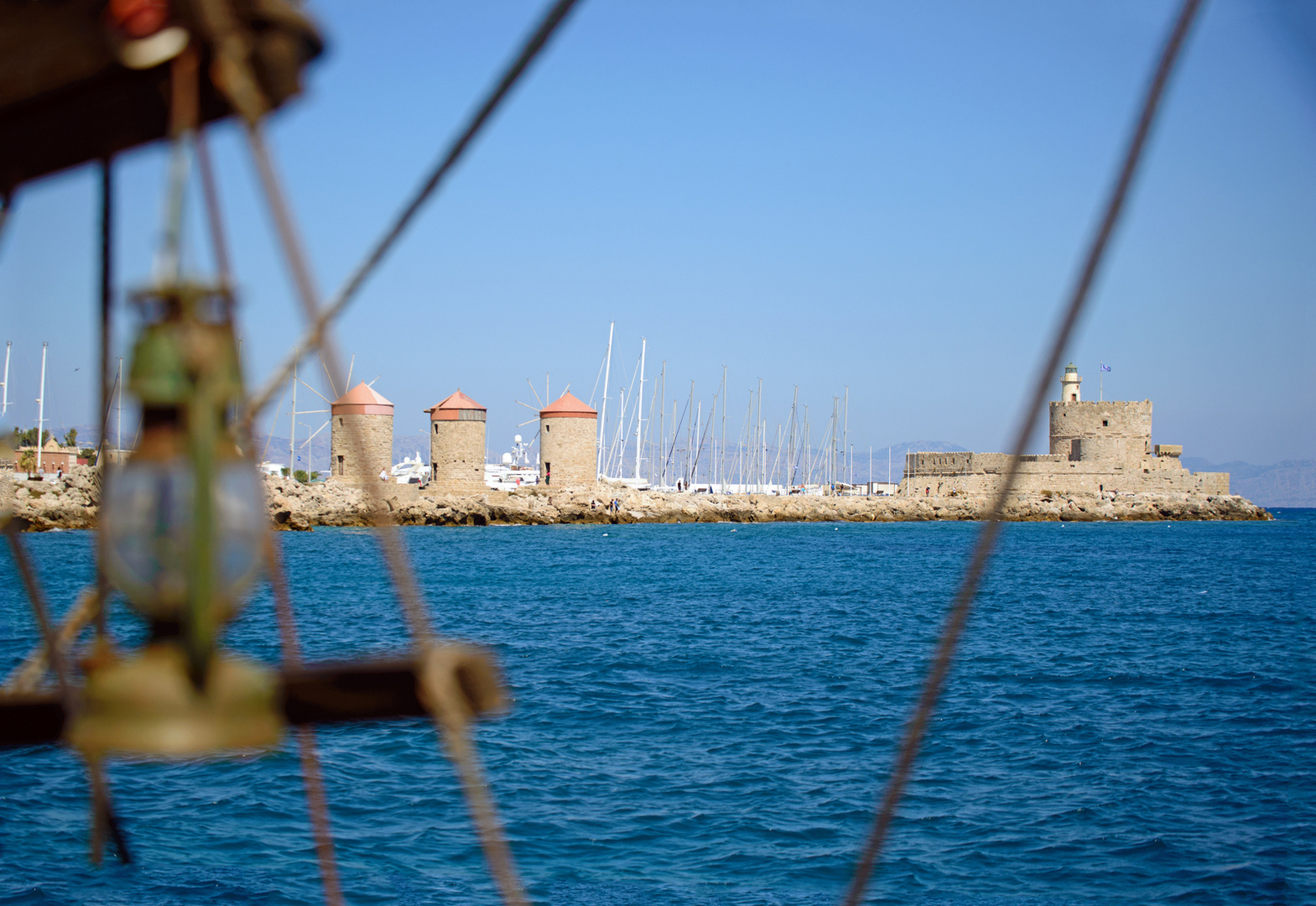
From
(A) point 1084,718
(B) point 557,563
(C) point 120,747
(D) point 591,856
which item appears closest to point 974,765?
(A) point 1084,718

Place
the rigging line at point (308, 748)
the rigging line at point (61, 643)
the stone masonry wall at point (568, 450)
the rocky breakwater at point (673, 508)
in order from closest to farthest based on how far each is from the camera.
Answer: the rigging line at point (308, 748) → the rigging line at point (61, 643) → the rocky breakwater at point (673, 508) → the stone masonry wall at point (568, 450)

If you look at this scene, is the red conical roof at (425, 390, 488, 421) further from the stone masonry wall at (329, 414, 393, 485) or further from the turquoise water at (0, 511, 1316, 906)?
the turquoise water at (0, 511, 1316, 906)

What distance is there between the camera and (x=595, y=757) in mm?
8305

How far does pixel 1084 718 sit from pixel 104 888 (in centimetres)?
839

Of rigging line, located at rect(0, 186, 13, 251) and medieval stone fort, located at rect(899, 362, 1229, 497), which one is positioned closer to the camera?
rigging line, located at rect(0, 186, 13, 251)

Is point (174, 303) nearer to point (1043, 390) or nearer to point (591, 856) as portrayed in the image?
point (1043, 390)

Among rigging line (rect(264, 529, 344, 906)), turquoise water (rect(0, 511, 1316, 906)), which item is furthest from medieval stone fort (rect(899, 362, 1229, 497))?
rigging line (rect(264, 529, 344, 906))

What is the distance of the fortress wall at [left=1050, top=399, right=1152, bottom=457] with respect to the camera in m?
53.3

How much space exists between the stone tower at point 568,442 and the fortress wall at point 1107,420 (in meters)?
24.8

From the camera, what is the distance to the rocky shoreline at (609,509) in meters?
34.8

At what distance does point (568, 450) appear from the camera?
45.4m

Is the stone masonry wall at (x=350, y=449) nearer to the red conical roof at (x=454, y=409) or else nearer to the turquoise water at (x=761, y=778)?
the red conical roof at (x=454, y=409)

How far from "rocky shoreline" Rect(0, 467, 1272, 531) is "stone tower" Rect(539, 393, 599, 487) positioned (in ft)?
3.28

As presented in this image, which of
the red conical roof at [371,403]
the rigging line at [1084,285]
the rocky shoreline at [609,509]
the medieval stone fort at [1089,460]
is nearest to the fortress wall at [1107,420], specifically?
the medieval stone fort at [1089,460]
